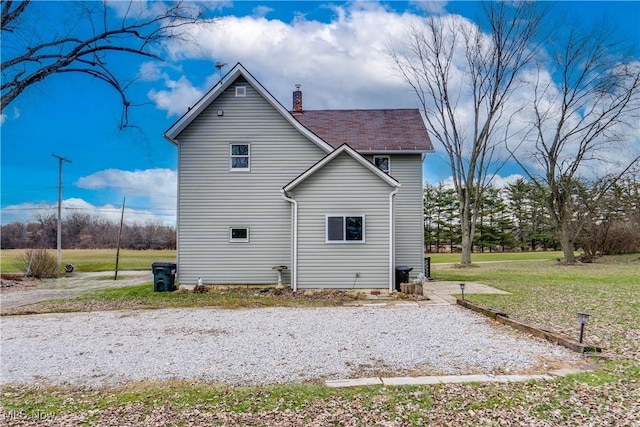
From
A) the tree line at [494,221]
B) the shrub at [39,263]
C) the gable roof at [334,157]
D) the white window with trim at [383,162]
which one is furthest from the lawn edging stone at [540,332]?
the tree line at [494,221]

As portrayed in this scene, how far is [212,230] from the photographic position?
46.8ft

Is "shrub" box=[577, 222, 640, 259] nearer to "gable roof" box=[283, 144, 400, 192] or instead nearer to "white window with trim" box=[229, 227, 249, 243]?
"gable roof" box=[283, 144, 400, 192]

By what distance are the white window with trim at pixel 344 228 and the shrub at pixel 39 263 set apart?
1814 cm

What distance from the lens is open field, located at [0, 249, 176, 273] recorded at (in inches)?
1147

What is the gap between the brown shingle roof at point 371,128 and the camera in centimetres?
1623

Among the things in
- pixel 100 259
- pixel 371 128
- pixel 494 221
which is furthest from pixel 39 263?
pixel 494 221

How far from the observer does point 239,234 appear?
1429cm

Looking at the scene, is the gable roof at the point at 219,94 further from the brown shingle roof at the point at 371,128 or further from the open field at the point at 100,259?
the open field at the point at 100,259

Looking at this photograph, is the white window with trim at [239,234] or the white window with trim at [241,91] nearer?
the white window with trim at [239,234]

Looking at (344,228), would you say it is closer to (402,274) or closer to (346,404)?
(402,274)

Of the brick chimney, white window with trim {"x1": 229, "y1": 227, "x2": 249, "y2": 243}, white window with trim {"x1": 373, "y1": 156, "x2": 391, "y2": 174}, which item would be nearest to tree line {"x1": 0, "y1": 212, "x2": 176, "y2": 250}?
the brick chimney

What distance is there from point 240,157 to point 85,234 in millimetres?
30368

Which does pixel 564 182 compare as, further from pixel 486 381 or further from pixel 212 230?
pixel 486 381

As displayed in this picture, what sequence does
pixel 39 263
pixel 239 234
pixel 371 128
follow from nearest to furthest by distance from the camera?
pixel 239 234, pixel 371 128, pixel 39 263
